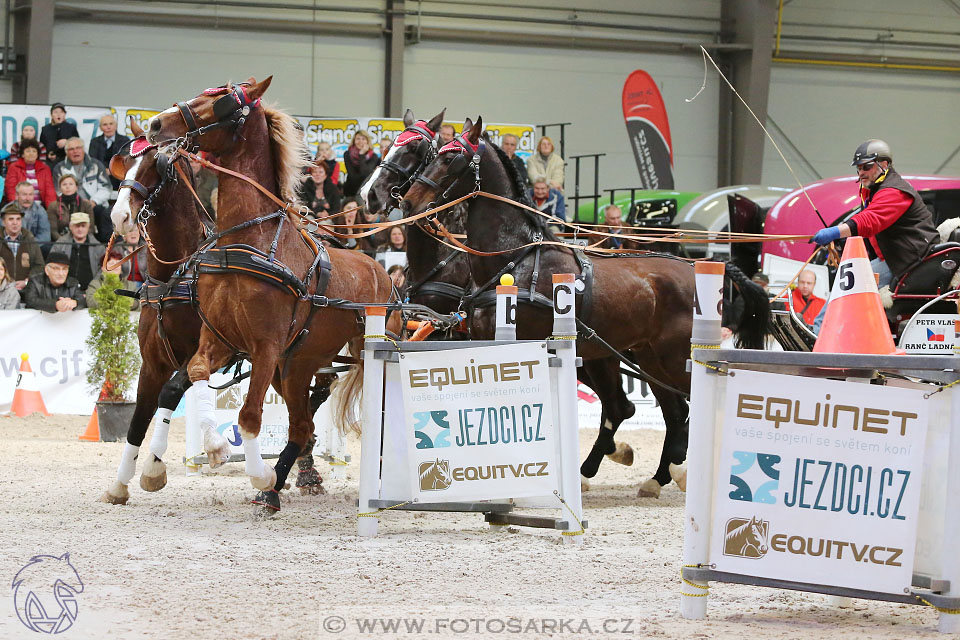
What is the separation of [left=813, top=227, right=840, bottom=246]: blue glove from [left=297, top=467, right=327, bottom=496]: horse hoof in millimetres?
3506

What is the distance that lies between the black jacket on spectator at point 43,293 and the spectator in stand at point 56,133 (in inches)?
131

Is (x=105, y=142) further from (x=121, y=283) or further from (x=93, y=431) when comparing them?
(x=93, y=431)

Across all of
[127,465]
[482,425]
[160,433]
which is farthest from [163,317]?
[482,425]

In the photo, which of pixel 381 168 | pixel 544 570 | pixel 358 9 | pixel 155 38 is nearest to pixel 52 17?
pixel 155 38

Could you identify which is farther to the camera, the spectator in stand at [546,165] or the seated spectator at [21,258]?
the spectator in stand at [546,165]

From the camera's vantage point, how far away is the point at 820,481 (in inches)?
143

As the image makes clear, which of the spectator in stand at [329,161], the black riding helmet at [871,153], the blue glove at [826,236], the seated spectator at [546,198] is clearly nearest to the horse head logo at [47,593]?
the blue glove at [826,236]

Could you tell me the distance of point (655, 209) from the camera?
16688mm

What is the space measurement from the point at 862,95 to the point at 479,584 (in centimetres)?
1929

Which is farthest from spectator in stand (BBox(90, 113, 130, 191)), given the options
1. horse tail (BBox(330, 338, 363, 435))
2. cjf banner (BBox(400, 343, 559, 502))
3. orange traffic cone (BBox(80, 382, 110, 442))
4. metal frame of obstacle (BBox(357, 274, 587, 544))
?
cjf banner (BBox(400, 343, 559, 502))

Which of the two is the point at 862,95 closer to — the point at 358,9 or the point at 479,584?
the point at 358,9

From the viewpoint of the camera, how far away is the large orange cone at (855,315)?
13.2 feet

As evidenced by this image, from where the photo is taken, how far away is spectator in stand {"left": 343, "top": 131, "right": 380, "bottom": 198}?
550 inches

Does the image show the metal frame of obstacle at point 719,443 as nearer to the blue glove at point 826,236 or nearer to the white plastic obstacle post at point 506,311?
the white plastic obstacle post at point 506,311
